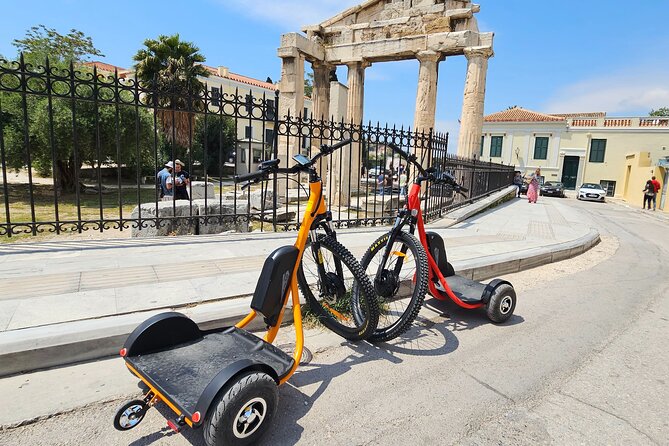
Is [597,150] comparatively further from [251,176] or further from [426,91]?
[251,176]

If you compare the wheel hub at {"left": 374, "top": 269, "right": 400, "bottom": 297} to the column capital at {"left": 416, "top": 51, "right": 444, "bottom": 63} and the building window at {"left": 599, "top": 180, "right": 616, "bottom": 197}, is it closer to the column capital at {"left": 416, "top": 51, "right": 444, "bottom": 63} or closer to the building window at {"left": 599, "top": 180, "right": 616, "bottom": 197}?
the column capital at {"left": 416, "top": 51, "right": 444, "bottom": 63}

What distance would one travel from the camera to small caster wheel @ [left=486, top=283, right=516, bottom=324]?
3830mm

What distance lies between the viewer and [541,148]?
129ft

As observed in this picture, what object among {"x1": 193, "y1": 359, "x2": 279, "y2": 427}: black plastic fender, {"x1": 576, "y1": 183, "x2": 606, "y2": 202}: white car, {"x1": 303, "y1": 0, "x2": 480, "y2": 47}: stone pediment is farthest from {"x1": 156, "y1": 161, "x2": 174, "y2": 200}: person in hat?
{"x1": 576, "y1": 183, "x2": 606, "y2": 202}: white car

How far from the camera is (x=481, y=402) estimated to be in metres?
2.58

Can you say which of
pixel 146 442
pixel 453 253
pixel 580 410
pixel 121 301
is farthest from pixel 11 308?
pixel 453 253

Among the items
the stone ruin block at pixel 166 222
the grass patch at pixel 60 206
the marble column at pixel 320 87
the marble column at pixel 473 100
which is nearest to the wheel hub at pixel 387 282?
the stone ruin block at pixel 166 222

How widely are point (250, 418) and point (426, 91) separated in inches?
A: 605

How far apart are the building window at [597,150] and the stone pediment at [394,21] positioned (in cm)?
2957

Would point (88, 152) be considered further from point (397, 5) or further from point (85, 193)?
point (397, 5)

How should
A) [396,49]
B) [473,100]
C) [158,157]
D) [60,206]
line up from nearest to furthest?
[473,100]
[60,206]
[396,49]
[158,157]

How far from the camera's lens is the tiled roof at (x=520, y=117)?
3894 cm

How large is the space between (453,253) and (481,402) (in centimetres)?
383

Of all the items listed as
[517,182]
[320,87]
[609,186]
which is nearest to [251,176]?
[320,87]
